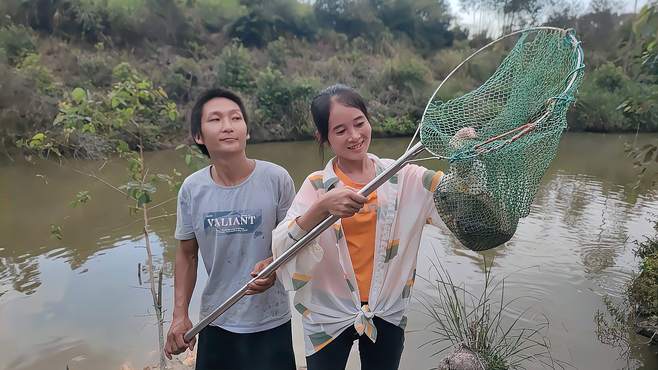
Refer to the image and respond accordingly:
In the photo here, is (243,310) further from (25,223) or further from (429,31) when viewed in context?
(429,31)

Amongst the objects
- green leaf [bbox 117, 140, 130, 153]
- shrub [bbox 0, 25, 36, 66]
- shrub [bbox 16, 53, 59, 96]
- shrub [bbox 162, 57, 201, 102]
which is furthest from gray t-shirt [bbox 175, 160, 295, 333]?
shrub [bbox 0, 25, 36, 66]

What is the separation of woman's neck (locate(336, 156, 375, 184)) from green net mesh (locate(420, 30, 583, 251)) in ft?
0.60

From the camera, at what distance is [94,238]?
16.4ft

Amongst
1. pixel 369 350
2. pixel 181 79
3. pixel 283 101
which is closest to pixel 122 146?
pixel 369 350

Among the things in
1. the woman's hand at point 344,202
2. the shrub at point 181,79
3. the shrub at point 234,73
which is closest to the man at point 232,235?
the woman's hand at point 344,202

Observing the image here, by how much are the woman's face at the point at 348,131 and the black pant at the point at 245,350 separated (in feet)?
1.88

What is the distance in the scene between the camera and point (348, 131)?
3.87ft

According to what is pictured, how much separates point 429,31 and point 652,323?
20811 millimetres

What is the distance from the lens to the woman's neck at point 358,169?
1227mm

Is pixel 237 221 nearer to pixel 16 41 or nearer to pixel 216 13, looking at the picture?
pixel 16 41

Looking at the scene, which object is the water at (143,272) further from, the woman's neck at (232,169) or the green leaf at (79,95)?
the woman's neck at (232,169)

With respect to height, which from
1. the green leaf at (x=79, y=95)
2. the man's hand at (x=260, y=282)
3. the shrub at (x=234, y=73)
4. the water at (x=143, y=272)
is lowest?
the water at (x=143, y=272)

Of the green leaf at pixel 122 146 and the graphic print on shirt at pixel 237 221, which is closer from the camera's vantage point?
the graphic print on shirt at pixel 237 221

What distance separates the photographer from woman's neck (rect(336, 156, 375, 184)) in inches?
48.3
